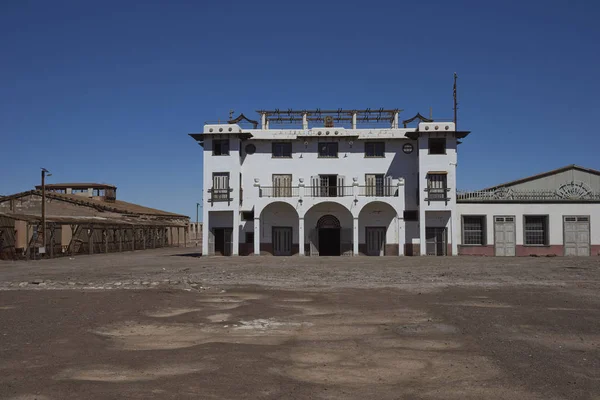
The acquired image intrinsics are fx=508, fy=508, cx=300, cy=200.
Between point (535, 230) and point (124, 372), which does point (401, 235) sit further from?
point (124, 372)

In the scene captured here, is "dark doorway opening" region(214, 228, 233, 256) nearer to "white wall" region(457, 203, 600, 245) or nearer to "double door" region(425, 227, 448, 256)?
"double door" region(425, 227, 448, 256)

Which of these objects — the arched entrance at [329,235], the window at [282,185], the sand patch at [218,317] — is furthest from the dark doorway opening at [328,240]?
the sand patch at [218,317]

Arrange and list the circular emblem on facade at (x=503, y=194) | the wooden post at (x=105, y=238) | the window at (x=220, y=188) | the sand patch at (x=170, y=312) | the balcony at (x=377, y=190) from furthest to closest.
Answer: the wooden post at (x=105, y=238)
the balcony at (x=377, y=190)
the window at (x=220, y=188)
the circular emblem on facade at (x=503, y=194)
the sand patch at (x=170, y=312)

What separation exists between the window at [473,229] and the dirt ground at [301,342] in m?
19.1

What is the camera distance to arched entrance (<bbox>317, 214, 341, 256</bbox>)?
123ft

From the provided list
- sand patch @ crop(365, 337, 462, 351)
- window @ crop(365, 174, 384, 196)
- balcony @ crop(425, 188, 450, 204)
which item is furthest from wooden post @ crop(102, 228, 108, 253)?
sand patch @ crop(365, 337, 462, 351)

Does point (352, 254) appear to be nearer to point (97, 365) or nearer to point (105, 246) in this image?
point (105, 246)

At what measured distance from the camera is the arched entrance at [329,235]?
123 ft

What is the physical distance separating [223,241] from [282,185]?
6.02 meters

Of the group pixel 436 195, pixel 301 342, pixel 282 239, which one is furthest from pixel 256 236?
pixel 301 342

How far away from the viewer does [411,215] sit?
3688 centimetres

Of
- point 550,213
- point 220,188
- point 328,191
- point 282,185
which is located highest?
point 282,185

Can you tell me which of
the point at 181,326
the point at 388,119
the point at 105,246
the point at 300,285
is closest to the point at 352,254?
the point at 388,119

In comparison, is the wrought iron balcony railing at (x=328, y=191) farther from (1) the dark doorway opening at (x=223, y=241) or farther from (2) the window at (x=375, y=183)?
(1) the dark doorway opening at (x=223, y=241)
